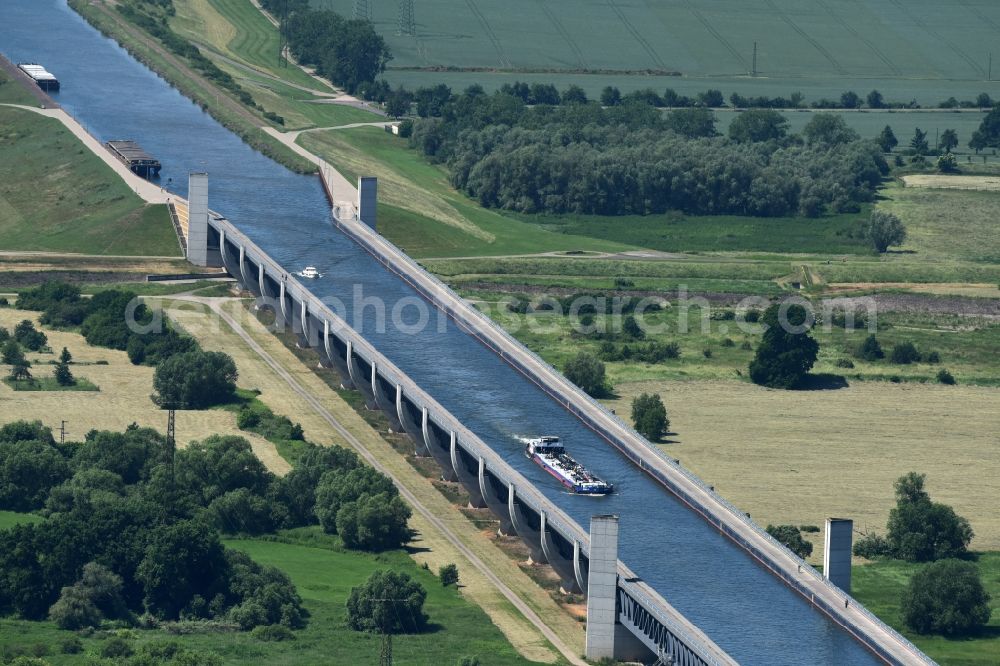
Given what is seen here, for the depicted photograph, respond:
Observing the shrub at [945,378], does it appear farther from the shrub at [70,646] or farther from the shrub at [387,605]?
the shrub at [70,646]

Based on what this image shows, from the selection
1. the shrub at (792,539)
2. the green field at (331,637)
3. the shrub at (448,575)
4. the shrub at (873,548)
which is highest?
the shrub at (792,539)

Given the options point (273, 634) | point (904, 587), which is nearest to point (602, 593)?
point (273, 634)

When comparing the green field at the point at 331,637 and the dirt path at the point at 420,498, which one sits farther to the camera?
the dirt path at the point at 420,498

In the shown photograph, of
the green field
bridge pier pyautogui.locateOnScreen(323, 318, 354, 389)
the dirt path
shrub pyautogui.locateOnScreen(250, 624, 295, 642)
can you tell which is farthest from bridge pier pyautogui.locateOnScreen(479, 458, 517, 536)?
bridge pier pyautogui.locateOnScreen(323, 318, 354, 389)

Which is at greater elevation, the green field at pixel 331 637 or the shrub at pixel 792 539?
the shrub at pixel 792 539

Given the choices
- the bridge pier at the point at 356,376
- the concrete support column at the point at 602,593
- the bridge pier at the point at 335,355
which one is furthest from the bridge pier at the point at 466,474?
the bridge pier at the point at 335,355

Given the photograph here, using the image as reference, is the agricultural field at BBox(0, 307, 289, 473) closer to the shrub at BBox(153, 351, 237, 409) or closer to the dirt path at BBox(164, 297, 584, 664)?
the shrub at BBox(153, 351, 237, 409)

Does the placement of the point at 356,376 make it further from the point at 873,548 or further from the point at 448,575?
the point at 873,548

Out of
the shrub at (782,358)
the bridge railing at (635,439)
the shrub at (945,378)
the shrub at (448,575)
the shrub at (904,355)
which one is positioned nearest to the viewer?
the bridge railing at (635,439)
